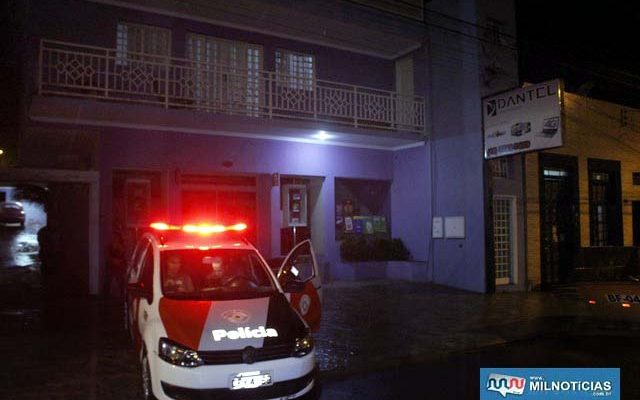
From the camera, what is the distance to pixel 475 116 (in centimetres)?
1389

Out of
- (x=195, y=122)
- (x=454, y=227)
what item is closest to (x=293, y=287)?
(x=195, y=122)

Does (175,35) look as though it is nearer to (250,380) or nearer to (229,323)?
(229,323)

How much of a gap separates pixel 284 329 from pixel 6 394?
324cm

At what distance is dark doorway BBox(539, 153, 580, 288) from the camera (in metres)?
15.1

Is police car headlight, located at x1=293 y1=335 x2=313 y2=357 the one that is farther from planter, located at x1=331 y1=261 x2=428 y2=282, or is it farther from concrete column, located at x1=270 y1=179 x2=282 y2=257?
planter, located at x1=331 y1=261 x2=428 y2=282

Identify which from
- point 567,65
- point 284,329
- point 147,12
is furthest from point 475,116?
point 284,329

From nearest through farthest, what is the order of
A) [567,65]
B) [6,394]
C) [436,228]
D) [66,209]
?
1. [6,394]
2. [66,209]
3. [436,228]
4. [567,65]

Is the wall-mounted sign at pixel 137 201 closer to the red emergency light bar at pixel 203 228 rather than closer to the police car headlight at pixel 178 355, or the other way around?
the red emergency light bar at pixel 203 228

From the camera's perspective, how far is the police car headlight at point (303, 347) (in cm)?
529

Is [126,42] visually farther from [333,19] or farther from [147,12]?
[333,19]

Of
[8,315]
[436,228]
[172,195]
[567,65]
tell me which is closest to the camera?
[8,315]

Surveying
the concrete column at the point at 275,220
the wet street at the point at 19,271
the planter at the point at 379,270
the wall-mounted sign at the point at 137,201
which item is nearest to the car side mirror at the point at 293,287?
the wet street at the point at 19,271

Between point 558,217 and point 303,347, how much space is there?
1248 cm

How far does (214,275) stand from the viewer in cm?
668
